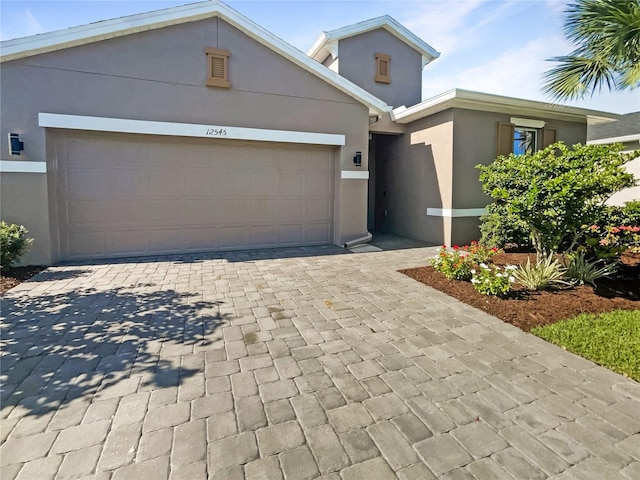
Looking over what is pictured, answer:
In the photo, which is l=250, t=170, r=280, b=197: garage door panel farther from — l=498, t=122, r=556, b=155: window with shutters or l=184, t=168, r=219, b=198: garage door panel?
l=498, t=122, r=556, b=155: window with shutters

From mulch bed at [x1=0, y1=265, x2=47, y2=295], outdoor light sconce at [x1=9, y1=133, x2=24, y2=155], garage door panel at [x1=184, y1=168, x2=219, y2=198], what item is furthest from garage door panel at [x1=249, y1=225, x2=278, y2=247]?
outdoor light sconce at [x1=9, y1=133, x2=24, y2=155]

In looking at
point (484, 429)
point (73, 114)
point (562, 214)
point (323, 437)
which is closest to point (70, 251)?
point (73, 114)

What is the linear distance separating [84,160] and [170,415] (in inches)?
260

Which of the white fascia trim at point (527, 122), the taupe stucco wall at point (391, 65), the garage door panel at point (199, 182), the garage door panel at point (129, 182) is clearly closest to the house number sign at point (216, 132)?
the garage door panel at point (199, 182)

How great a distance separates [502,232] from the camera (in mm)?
7629

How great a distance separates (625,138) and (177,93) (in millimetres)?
14997

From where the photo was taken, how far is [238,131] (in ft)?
25.0

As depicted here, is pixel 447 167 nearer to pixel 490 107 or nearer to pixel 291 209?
pixel 490 107

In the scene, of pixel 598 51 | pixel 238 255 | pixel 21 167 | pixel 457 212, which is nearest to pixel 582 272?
pixel 457 212

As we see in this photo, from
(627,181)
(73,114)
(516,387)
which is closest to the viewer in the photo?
(516,387)

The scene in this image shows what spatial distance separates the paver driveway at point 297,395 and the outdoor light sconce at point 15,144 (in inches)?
128

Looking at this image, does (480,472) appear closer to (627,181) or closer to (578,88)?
(627,181)

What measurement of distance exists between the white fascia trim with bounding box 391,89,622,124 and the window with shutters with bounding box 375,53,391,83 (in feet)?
7.09

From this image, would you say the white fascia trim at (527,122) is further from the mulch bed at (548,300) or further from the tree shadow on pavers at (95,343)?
the tree shadow on pavers at (95,343)
